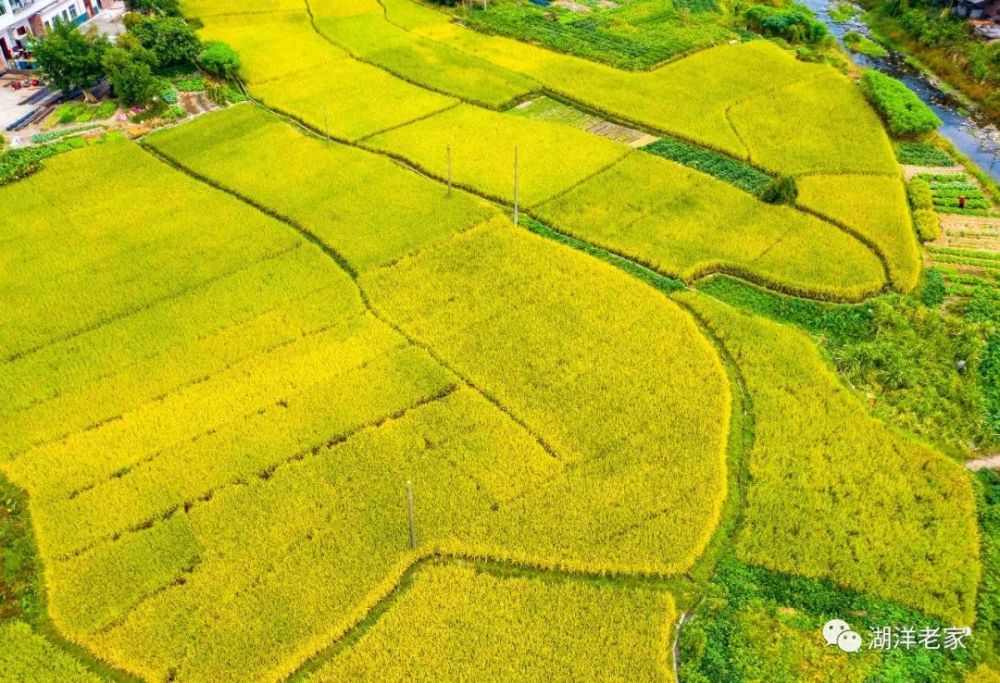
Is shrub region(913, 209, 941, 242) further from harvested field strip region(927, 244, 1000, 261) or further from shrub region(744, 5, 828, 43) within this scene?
shrub region(744, 5, 828, 43)

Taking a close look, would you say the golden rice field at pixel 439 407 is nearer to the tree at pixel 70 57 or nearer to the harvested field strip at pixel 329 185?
the harvested field strip at pixel 329 185

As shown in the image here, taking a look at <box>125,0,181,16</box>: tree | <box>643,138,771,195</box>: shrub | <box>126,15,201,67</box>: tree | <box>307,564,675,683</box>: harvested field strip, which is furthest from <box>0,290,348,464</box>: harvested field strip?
<box>125,0,181,16</box>: tree

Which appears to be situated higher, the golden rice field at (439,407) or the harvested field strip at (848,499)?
the golden rice field at (439,407)

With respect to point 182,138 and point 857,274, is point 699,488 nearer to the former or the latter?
point 857,274

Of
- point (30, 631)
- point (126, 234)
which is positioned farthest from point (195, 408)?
point (126, 234)

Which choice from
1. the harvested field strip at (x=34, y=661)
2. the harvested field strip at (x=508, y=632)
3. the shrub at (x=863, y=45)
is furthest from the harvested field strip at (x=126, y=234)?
the shrub at (x=863, y=45)

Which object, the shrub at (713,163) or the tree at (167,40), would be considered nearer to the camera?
the shrub at (713,163)
